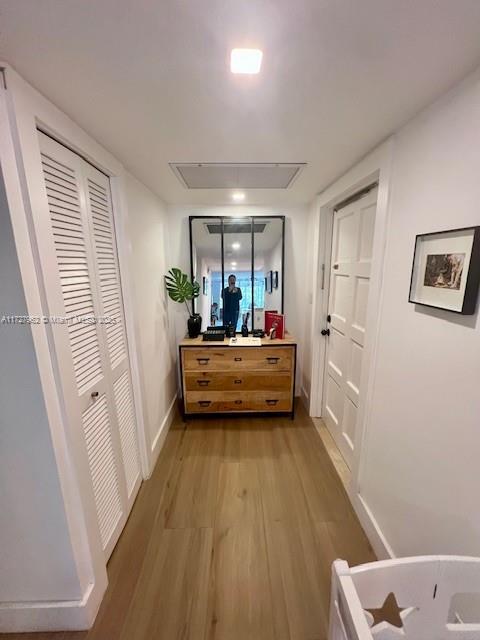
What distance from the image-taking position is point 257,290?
2.81 meters

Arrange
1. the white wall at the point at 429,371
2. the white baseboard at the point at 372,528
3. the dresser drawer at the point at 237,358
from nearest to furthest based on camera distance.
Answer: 1. the white wall at the point at 429,371
2. the white baseboard at the point at 372,528
3. the dresser drawer at the point at 237,358

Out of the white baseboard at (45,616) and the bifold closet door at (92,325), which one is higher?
the bifold closet door at (92,325)

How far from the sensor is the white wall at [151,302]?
1764 millimetres

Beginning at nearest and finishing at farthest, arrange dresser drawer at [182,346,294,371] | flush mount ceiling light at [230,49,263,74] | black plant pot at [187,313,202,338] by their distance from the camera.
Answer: flush mount ceiling light at [230,49,263,74] → dresser drawer at [182,346,294,371] → black plant pot at [187,313,202,338]

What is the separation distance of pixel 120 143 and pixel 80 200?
0.40m

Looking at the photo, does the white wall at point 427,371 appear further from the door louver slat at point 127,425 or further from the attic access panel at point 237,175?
the door louver slat at point 127,425

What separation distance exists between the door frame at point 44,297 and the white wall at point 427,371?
4.74 feet

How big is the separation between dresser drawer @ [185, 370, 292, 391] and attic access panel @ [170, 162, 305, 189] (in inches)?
64.2

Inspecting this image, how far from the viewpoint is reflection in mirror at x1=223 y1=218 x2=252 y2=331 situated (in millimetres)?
2715

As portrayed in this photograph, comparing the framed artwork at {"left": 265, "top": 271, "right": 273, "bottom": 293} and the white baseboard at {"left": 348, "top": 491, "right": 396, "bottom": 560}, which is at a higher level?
the framed artwork at {"left": 265, "top": 271, "right": 273, "bottom": 293}

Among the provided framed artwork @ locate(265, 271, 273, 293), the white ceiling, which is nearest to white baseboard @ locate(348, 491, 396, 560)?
framed artwork @ locate(265, 271, 273, 293)

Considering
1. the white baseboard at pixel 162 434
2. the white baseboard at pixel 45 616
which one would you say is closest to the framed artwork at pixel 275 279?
the white baseboard at pixel 162 434

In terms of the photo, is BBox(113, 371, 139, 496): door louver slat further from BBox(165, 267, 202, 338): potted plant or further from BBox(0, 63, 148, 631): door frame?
BBox(165, 267, 202, 338): potted plant

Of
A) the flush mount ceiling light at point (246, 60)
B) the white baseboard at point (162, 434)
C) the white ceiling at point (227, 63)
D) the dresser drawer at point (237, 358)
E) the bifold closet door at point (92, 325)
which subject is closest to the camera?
the white ceiling at point (227, 63)
